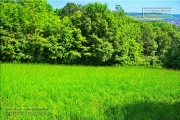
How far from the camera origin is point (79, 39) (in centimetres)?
3172

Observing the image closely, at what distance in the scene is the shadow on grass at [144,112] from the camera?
20.5ft

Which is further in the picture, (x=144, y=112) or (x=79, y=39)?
(x=79, y=39)

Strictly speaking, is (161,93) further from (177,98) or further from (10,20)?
(10,20)

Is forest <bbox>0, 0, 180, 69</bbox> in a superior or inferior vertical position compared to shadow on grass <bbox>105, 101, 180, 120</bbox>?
superior

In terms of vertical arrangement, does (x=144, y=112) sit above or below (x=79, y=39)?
below

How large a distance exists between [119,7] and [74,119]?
3772 centimetres

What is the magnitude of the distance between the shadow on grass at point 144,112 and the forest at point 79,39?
A: 2176 cm

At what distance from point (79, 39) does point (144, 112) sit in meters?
25.5

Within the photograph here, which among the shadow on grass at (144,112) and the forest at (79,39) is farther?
the forest at (79,39)

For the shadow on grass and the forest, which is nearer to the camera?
the shadow on grass

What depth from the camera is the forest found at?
94.1 ft

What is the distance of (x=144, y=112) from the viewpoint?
261 inches

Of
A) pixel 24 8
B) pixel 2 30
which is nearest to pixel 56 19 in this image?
pixel 24 8

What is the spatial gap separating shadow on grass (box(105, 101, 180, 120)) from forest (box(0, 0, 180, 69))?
21.8 meters
